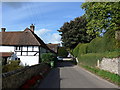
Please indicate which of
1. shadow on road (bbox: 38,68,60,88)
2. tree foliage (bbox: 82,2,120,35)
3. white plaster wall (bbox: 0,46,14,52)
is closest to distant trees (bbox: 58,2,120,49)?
tree foliage (bbox: 82,2,120,35)

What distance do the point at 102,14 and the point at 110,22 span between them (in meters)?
1.31

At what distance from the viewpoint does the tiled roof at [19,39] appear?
3705 centimetres

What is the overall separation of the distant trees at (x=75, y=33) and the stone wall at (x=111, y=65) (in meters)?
27.4

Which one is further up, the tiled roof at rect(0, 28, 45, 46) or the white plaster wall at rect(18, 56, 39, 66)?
the tiled roof at rect(0, 28, 45, 46)

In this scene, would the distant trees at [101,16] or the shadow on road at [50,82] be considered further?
the distant trees at [101,16]

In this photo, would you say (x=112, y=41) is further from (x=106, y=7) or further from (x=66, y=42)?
(x=66, y=42)

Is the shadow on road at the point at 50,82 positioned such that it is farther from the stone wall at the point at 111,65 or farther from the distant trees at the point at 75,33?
the distant trees at the point at 75,33

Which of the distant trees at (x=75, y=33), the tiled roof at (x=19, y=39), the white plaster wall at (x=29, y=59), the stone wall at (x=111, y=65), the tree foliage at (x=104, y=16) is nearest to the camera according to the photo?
the stone wall at (x=111, y=65)

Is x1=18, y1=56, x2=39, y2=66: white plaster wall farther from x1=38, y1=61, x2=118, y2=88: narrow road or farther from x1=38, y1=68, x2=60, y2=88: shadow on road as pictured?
x1=38, y1=68, x2=60, y2=88: shadow on road

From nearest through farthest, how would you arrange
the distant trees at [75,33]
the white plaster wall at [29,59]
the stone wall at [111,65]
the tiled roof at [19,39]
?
the stone wall at [111,65] → the white plaster wall at [29,59] → the tiled roof at [19,39] → the distant trees at [75,33]

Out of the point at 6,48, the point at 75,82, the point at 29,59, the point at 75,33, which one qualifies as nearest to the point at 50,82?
the point at 75,82

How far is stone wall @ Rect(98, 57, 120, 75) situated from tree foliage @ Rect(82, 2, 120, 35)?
12.1 feet

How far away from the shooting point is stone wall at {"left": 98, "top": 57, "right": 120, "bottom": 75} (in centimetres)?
1657

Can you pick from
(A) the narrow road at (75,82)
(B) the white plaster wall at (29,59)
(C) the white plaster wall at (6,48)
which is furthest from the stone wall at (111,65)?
(C) the white plaster wall at (6,48)
